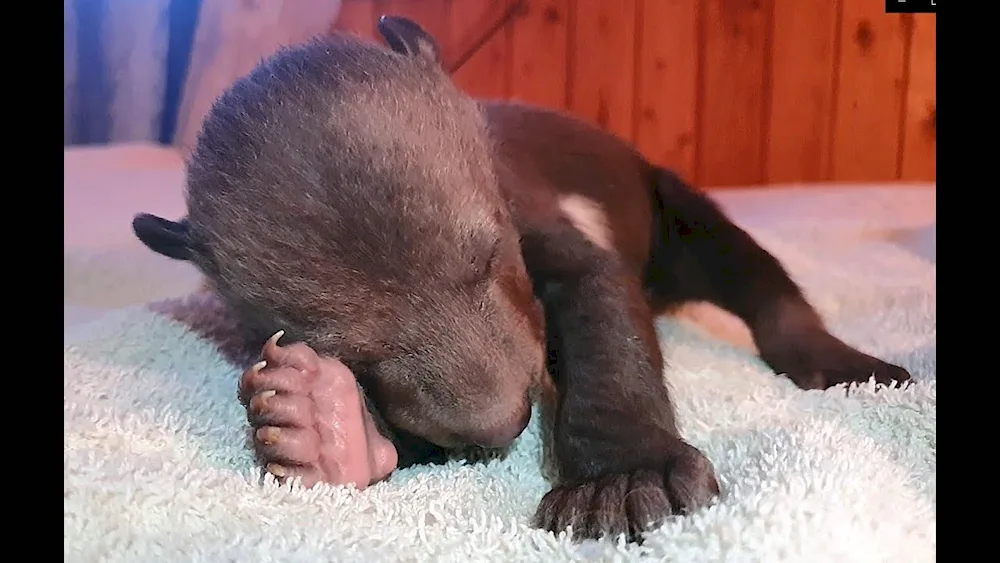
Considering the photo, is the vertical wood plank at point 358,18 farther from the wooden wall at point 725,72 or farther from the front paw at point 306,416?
the front paw at point 306,416

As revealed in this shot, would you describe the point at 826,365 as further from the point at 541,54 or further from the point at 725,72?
the point at 541,54

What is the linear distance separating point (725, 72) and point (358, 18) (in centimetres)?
44

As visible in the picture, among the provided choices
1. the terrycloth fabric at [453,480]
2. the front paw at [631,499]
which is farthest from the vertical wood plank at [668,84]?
the front paw at [631,499]

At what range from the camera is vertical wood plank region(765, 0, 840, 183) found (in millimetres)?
1004

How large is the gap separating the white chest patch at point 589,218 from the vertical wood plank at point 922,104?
0.36m

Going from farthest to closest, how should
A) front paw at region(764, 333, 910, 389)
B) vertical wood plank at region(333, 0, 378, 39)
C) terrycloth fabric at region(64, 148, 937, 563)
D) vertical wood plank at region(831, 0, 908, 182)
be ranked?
1. front paw at region(764, 333, 910, 389)
2. vertical wood plank at region(333, 0, 378, 39)
3. vertical wood plank at region(831, 0, 908, 182)
4. terrycloth fabric at region(64, 148, 937, 563)

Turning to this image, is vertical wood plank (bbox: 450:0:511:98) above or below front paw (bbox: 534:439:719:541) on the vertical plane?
above

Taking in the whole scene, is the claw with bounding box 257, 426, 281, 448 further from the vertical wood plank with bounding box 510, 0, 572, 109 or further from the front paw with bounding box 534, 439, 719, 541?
the vertical wood plank with bounding box 510, 0, 572, 109

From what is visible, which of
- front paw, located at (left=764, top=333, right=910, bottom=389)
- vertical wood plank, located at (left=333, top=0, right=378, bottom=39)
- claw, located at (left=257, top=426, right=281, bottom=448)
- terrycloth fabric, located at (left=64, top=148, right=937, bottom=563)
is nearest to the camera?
terrycloth fabric, located at (left=64, top=148, right=937, bottom=563)

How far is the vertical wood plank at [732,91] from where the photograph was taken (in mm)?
1032

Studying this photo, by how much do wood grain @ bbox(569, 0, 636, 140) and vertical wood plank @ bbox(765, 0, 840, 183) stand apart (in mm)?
157

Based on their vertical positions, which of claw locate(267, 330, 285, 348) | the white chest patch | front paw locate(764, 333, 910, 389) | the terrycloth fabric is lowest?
front paw locate(764, 333, 910, 389)

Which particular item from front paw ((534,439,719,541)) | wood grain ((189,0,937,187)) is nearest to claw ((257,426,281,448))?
front paw ((534,439,719,541))
